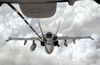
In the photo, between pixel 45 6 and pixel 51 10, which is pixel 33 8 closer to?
pixel 45 6

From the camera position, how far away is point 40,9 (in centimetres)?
350

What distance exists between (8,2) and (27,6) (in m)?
0.67

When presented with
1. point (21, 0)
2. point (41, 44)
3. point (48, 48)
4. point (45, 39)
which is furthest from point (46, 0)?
point (41, 44)

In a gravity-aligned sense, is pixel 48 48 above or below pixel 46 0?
below

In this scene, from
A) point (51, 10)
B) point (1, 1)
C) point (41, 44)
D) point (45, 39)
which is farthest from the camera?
point (41, 44)

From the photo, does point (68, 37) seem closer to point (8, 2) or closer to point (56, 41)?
point (56, 41)

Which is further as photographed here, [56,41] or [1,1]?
[56,41]

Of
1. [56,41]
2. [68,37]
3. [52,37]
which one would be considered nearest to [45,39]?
[52,37]

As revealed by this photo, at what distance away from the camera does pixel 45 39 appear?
61.4 feet

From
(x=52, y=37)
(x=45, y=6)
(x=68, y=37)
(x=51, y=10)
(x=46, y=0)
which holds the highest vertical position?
(x=46, y=0)

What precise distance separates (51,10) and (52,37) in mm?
16192

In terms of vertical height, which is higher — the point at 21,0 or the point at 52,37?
the point at 21,0

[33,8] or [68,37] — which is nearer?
[33,8]

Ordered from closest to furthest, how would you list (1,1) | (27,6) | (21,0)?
(21,0)
(1,1)
(27,6)
